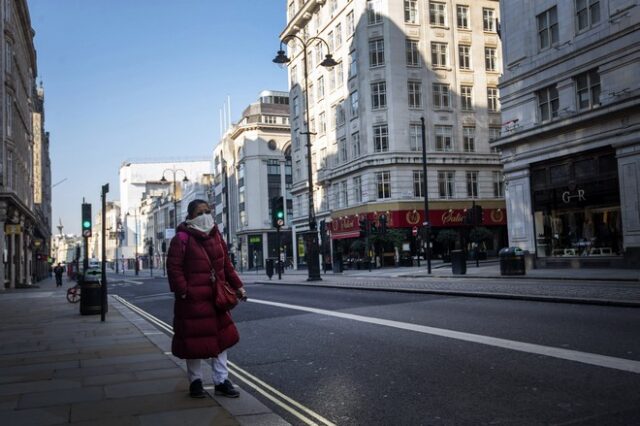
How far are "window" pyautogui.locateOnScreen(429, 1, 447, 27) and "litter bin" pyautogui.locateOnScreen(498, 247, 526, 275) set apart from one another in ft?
91.9

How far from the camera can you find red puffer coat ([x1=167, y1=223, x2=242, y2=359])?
5160mm

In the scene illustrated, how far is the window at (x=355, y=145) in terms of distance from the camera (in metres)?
46.0

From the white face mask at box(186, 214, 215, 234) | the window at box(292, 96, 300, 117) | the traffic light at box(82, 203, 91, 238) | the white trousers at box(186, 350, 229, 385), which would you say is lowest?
the white trousers at box(186, 350, 229, 385)

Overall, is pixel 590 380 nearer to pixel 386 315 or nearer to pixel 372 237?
pixel 386 315

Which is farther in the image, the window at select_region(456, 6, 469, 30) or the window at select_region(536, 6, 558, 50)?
the window at select_region(456, 6, 469, 30)

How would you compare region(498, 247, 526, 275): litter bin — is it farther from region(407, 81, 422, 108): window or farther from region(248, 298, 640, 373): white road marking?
region(407, 81, 422, 108): window

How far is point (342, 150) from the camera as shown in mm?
49062

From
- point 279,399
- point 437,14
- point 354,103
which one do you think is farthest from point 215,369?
point 437,14

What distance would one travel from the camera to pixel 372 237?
38.5 metres

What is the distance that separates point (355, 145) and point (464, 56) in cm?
1121

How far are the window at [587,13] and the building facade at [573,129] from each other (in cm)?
4

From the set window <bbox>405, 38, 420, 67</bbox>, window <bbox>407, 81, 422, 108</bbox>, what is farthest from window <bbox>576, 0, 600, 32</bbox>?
window <bbox>405, 38, 420, 67</bbox>

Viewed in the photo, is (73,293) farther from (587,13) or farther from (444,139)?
(444,139)

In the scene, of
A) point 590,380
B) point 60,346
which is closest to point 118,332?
point 60,346
